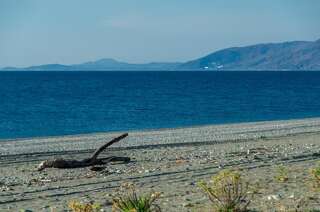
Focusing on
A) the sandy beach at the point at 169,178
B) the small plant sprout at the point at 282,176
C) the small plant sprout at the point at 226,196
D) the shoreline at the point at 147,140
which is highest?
the small plant sprout at the point at 226,196

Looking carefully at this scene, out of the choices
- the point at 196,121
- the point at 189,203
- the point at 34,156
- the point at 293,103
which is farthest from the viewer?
the point at 293,103

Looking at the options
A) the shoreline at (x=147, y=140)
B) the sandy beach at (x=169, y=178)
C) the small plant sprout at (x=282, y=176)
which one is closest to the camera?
the sandy beach at (x=169, y=178)

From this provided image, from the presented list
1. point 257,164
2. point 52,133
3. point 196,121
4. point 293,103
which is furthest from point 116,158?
point 293,103

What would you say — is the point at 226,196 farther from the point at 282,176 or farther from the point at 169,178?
the point at 169,178

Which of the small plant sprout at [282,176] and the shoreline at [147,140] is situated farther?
the shoreline at [147,140]

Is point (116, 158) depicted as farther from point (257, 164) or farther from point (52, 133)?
point (52, 133)

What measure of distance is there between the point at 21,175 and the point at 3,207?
5034 mm

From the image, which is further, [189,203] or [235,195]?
[189,203]

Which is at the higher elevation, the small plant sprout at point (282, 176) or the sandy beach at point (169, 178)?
the small plant sprout at point (282, 176)

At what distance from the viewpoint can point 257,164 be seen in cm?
1512

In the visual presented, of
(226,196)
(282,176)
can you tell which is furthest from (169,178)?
(226,196)

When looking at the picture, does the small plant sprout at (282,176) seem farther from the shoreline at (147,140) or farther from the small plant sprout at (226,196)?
the shoreline at (147,140)

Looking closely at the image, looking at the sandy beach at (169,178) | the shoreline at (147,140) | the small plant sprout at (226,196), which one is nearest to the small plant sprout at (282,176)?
the sandy beach at (169,178)

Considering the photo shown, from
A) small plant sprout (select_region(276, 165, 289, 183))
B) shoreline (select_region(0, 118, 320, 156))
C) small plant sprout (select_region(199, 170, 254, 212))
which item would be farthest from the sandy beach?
shoreline (select_region(0, 118, 320, 156))
